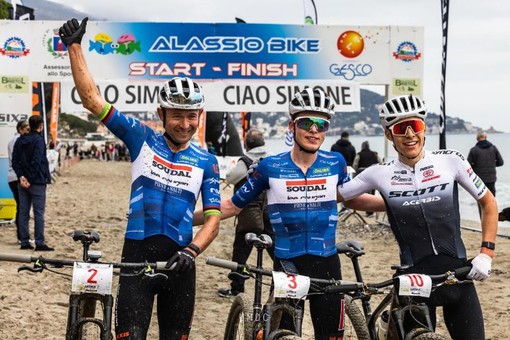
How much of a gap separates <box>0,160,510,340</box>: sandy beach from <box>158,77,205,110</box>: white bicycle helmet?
341cm

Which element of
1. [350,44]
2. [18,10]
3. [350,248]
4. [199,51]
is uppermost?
[18,10]

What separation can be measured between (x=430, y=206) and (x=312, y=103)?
965mm

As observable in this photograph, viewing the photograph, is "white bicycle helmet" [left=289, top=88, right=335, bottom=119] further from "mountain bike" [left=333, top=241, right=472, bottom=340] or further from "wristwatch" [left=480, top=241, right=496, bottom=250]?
"wristwatch" [left=480, top=241, right=496, bottom=250]

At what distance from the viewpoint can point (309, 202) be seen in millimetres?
5145

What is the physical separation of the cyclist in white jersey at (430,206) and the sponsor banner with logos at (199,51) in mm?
9497

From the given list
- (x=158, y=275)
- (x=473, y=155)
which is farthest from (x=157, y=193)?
(x=473, y=155)

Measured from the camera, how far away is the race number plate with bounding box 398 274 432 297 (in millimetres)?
4535

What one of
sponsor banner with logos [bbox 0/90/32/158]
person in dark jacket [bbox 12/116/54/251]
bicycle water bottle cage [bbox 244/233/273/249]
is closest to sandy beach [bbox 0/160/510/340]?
person in dark jacket [bbox 12/116/54/251]

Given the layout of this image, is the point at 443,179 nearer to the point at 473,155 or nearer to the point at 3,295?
the point at 3,295

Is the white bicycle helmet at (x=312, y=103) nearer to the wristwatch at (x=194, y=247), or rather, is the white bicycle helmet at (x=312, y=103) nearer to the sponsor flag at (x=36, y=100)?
the wristwatch at (x=194, y=247)

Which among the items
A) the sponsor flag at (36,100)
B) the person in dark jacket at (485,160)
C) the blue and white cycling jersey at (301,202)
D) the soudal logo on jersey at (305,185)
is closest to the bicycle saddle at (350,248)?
the blue and white cycling jersey at (301,202)

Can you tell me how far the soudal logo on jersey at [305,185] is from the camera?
5.16m

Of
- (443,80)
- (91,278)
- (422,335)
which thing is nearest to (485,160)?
(443,80)

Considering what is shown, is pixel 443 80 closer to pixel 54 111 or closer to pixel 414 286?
pixel 414 286
